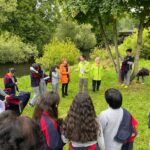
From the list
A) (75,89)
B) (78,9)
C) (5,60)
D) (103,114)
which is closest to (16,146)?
(103,114)

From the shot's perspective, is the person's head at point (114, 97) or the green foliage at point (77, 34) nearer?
the person's head at point (114, 97)

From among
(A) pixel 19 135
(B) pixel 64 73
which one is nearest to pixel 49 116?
(A) pixel 19 135

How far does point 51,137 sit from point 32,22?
40.9 meters

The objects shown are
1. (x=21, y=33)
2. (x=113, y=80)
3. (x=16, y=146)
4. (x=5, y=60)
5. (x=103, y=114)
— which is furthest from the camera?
(x=21, y=33)

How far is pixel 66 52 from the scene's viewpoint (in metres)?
26.9

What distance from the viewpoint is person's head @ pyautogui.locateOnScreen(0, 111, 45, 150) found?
8.36 feet

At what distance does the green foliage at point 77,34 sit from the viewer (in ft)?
147

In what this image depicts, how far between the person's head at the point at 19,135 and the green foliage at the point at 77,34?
41.3 metres

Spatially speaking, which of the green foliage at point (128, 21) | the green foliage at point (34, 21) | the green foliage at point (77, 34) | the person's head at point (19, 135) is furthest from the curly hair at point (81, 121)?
the green foliage at point (77, 34)

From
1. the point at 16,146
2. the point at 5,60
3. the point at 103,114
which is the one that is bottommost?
the point at 5,60

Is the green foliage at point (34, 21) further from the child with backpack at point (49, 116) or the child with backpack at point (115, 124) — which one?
the child with backpack at point (49, 116)

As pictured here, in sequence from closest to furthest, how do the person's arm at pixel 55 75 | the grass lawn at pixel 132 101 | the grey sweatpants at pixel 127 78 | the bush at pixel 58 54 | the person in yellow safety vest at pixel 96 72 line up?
the grass lawn at pixel 132 101 → the person's arm at pixel 55 75 → the person in yellow safety vest at pixel 96 72 → the grey sweatpants at pixel 127 78 → the bush at pixel 58 54

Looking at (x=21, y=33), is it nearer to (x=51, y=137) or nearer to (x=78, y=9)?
(x=78, y=9)

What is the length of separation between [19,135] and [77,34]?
43950 mm
